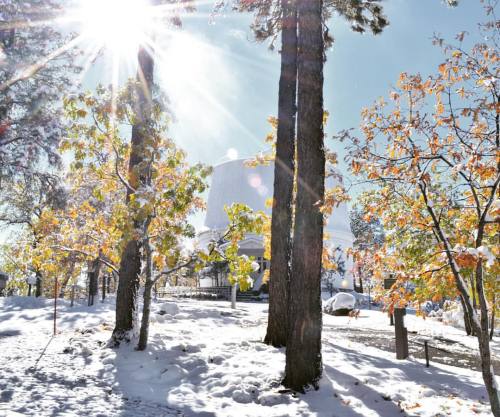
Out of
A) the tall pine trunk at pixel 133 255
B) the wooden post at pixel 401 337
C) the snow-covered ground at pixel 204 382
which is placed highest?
the tall pine trunk at pixel 133 255

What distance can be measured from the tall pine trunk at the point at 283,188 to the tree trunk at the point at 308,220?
2588 mm

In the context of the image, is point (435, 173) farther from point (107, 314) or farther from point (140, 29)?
point (107, 314)

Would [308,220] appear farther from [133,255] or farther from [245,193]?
[245,193]

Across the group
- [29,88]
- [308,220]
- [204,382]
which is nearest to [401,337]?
[308,220]

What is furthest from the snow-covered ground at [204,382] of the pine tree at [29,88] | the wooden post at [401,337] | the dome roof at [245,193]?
the dome roof at [245,193]

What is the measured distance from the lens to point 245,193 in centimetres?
5644

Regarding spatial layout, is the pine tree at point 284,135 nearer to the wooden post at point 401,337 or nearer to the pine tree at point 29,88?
the wooden post at point 401,337

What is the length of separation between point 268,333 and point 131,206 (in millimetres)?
3891

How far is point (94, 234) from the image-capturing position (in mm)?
10922

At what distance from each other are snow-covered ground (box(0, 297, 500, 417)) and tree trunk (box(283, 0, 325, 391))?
476 mm

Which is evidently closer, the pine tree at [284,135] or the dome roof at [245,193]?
the pine tree at [284,135]

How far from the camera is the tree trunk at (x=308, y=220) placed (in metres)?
5.87

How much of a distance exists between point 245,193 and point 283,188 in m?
47.2

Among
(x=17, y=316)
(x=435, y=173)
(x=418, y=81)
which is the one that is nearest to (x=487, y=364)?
(x=435, y=173)
